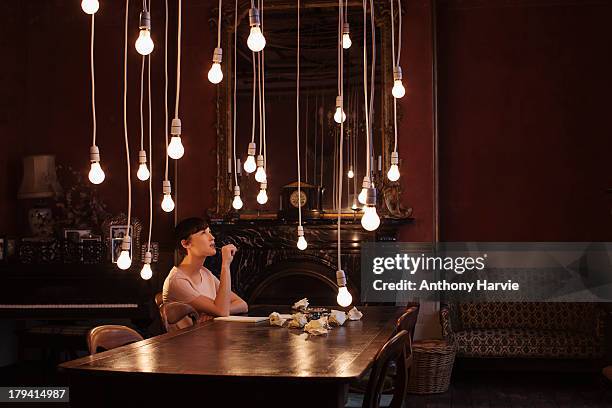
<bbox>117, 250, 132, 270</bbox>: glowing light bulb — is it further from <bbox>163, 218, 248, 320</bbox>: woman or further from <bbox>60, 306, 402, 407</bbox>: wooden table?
<bbox>163, 218, 248, 320</bbox>: woman

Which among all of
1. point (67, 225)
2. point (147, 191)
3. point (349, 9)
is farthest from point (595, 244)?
point (67, 225)

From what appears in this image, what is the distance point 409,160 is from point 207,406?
15.9 feet

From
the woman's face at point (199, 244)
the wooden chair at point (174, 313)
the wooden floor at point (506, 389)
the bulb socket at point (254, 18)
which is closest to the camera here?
the bulb socket at point (254, 18)

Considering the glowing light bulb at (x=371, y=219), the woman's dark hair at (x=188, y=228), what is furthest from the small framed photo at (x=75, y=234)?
the glowing light bulb at (x=371, y=219)

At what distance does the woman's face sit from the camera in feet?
15.7

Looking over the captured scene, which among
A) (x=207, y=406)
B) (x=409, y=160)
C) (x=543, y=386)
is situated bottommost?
(x=543, y=386)

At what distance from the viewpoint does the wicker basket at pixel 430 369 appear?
6.23 metres

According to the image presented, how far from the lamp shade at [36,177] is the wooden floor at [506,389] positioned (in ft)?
5.05

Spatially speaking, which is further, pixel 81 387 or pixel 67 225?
pixel 67 225

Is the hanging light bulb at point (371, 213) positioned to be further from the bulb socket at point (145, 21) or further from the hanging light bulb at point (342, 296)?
the bulb socket at point (145, 21)

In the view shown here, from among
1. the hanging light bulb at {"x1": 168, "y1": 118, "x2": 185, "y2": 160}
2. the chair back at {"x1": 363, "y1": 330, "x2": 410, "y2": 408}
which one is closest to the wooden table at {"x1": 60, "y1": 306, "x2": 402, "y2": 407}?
the chair back at {"x1": 363, "y1": 330, "x2": 410, "y2": 408}

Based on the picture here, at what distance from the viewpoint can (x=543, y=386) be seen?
6543 millimetres

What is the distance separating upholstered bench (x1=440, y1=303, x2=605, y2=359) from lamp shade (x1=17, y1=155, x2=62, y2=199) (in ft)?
12.1

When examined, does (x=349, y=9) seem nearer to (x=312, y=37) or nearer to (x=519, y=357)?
(x=312, y=37)
